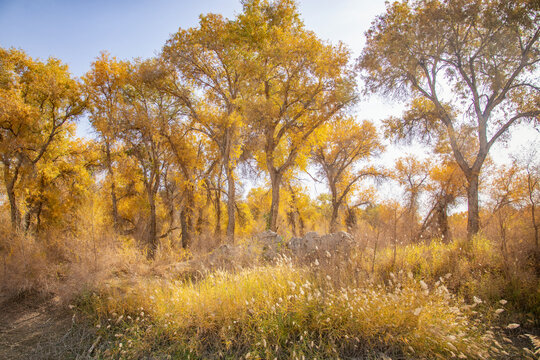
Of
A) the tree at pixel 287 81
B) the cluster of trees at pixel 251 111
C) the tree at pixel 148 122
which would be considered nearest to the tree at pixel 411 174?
the cluster of trees at pixel 251 111

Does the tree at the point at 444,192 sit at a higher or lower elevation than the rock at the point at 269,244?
higher

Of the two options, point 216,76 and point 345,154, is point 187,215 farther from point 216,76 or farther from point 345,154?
A: point 345,154

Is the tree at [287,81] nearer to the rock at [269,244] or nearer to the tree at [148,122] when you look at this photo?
the rock at [269,244]

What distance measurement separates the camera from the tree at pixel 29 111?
12859 millimetres

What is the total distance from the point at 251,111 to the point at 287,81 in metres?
2.44

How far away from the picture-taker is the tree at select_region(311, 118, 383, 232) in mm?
19266

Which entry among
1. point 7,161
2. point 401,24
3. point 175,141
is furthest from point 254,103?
point 7,161

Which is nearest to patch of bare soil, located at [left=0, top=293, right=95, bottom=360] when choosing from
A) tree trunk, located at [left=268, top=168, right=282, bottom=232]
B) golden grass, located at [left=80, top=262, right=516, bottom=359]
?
golden grass, located at [left=80, top=262, right=516, bottom=359]

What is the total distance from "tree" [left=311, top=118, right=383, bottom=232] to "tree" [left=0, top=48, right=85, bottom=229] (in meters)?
16.3

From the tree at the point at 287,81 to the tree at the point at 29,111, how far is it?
35.0 feet

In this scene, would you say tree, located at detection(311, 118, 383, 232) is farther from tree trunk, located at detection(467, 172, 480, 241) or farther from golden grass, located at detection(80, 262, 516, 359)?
golden grass, located at detection(80, 262, 516, 359)

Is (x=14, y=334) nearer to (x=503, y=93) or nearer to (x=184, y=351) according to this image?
(x=184, y=351)

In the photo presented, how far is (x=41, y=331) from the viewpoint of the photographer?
18.9ft

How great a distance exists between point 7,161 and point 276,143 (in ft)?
46.5
